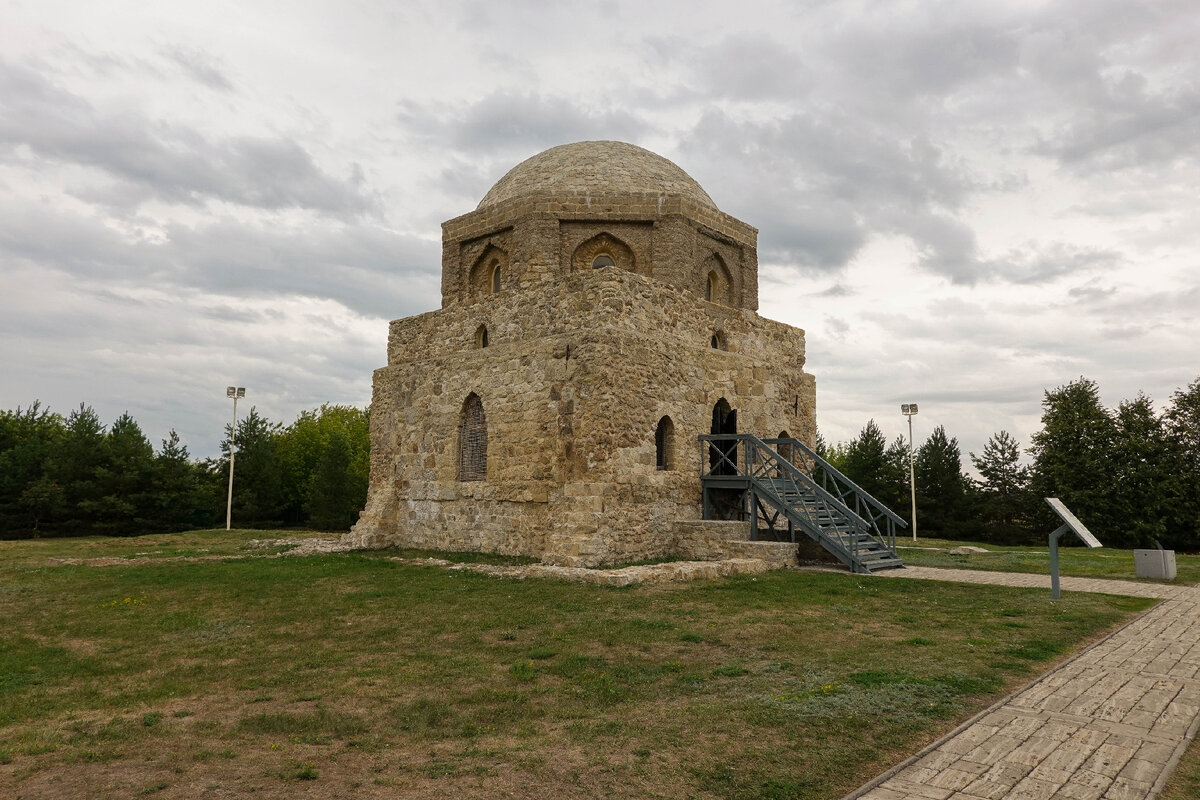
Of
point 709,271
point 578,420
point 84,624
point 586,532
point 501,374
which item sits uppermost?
point 709,271

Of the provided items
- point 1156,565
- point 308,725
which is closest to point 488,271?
point 308,725

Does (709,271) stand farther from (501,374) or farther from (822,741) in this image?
(822,741)

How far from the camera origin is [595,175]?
2005 cm

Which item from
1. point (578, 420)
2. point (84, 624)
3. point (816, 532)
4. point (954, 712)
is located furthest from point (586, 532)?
point (954, 712)

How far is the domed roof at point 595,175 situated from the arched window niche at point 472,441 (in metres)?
5.68

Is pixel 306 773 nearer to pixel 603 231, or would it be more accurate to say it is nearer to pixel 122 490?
pixel 603 231

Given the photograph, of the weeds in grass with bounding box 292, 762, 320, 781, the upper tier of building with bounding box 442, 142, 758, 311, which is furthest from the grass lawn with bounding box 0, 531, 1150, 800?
the upper tier of building with bounding box 442, 142, 758, 311

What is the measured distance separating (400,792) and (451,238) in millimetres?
18086

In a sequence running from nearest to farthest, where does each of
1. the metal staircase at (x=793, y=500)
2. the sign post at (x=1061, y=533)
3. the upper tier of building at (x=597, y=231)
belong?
→ the sign post at (x=1061, y=533) → the metal staircase at (x=793, y=500) → the upper tier of building at (x=597, y=231)

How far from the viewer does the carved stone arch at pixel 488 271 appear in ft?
67.4

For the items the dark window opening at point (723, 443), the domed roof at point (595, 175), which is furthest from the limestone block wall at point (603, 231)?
the dark window opening at point (723, 443)

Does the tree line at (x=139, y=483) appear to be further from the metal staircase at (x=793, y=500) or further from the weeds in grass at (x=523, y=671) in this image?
the weeds in grass at (x=523, y=671)

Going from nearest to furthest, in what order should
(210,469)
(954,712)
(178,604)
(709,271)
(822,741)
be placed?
(822,741) < (954,712) < (178,604) < (709,271) < (210,469)

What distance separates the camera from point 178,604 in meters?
11.9
